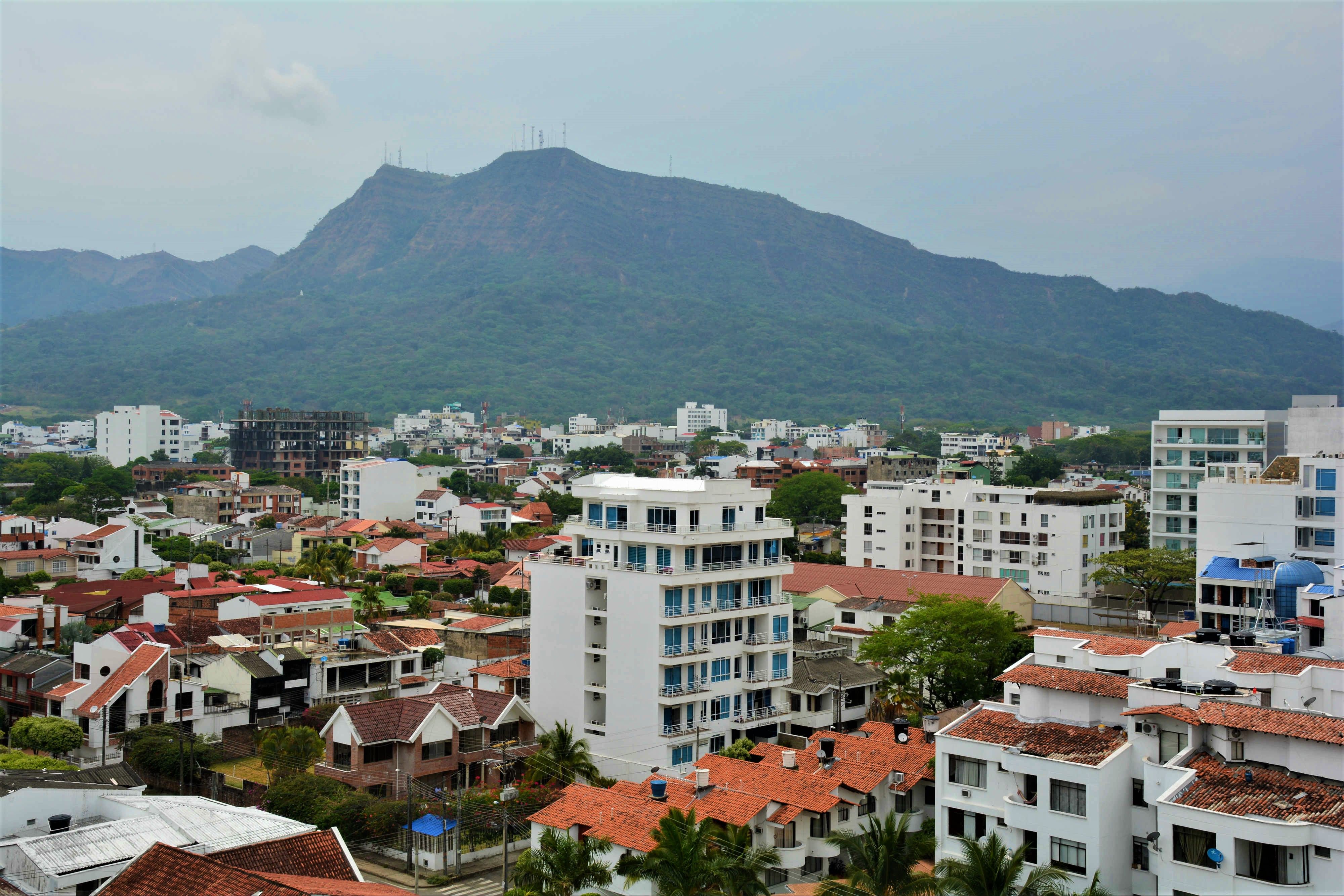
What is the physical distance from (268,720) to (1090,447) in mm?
141920

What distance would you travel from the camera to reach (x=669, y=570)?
3331 cm

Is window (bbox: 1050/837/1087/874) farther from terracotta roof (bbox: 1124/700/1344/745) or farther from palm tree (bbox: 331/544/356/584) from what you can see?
palm tree (bbox: 331/544/356/584)

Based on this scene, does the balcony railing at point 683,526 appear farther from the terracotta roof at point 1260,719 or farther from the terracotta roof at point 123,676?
the terracotta roof at point 1260,719

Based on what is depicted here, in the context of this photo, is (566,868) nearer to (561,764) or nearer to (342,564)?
(561,764)

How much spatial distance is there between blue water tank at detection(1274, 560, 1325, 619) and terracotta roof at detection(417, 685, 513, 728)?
2373 centimetres

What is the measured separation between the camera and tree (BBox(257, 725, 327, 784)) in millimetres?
31484

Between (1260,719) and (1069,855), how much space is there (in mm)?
3971

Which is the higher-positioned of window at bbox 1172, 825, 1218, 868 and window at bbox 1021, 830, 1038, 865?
window at bbox 1172, 825, 1218, 868

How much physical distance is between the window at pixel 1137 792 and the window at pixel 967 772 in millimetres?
2712

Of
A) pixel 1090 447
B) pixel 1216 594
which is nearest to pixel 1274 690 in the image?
pixel 1216 594

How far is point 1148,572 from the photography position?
Result: 170 feet

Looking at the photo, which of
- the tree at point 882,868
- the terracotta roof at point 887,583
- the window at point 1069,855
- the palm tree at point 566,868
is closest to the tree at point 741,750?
the palm tree at point 566,868

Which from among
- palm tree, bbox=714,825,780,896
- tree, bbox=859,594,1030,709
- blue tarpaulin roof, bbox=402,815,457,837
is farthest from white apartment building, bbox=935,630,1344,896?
blue tarpaulin roof, bbox=402,815,457,837

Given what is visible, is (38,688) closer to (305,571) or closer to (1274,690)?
(305,571)
